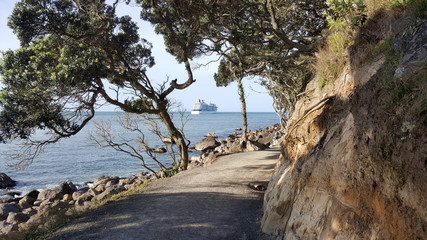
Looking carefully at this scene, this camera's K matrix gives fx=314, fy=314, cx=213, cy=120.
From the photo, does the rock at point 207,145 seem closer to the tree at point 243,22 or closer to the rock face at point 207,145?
the rock face at point 207,145

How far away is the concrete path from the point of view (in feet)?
25.5

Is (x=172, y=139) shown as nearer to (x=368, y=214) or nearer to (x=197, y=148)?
(x=368, y=214)

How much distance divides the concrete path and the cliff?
1318mm

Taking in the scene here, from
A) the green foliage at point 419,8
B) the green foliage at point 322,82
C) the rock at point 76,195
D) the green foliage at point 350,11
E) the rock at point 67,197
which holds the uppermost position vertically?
the green foliage at point 350,11

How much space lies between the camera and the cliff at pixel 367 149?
3.84 meters

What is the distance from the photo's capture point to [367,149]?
14.9 feet

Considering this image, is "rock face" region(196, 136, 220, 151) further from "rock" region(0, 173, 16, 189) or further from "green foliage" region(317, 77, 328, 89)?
"green foliage" region(317, 77, 328, 89)

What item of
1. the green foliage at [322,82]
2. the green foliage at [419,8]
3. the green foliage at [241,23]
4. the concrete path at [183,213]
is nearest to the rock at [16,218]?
the concrete path at [183,213]

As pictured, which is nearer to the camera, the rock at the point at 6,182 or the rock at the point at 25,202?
the rock at the point at 25,202

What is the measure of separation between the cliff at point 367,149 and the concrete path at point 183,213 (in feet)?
4.32

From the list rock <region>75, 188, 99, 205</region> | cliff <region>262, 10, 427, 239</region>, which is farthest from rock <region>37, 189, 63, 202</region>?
cliff <region>262, 10, 427, 239</region>

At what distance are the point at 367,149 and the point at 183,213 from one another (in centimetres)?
591

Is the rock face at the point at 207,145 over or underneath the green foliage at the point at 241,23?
underneath

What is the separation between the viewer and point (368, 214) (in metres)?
4.27
